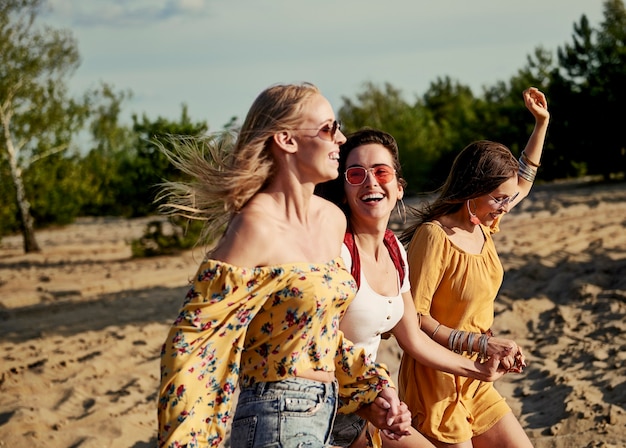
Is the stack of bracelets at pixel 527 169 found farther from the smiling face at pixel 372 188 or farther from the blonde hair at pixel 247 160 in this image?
the blonde hair at pixel 247 160

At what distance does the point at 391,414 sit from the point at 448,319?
32.5 inches

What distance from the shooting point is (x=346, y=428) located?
298 centimetres

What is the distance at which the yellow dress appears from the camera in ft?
11.3

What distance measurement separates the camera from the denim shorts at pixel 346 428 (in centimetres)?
298

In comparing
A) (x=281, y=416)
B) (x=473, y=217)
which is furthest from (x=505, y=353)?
(x=281, y=416)

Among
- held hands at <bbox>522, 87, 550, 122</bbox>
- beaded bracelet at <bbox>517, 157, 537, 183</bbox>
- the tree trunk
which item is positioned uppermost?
held hands at <bbox>522, 87, 550, 122</bbox>

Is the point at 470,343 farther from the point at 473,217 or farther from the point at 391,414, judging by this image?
the point at 391,414

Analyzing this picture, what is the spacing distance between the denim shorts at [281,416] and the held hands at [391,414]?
0.30 m

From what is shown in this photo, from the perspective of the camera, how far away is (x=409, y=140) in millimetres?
27000

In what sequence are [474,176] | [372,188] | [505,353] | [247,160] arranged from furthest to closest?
1. [474,176]
2. [505,353]
3. [372,188]
4. [247,160]

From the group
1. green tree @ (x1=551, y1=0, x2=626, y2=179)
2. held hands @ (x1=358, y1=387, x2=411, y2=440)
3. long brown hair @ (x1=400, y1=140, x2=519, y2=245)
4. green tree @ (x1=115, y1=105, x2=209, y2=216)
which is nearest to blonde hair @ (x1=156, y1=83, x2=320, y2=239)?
held hands @ (x1=358, y1=387, x2=411, y2=440)

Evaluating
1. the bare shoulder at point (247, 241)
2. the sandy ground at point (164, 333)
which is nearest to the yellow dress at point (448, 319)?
the bare shoulder at point (247, 241)

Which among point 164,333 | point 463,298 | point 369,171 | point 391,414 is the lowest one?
point 164,333

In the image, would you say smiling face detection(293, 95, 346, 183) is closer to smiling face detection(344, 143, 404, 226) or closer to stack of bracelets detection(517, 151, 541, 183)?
smiling face detection(344, 143, 404, 226)
